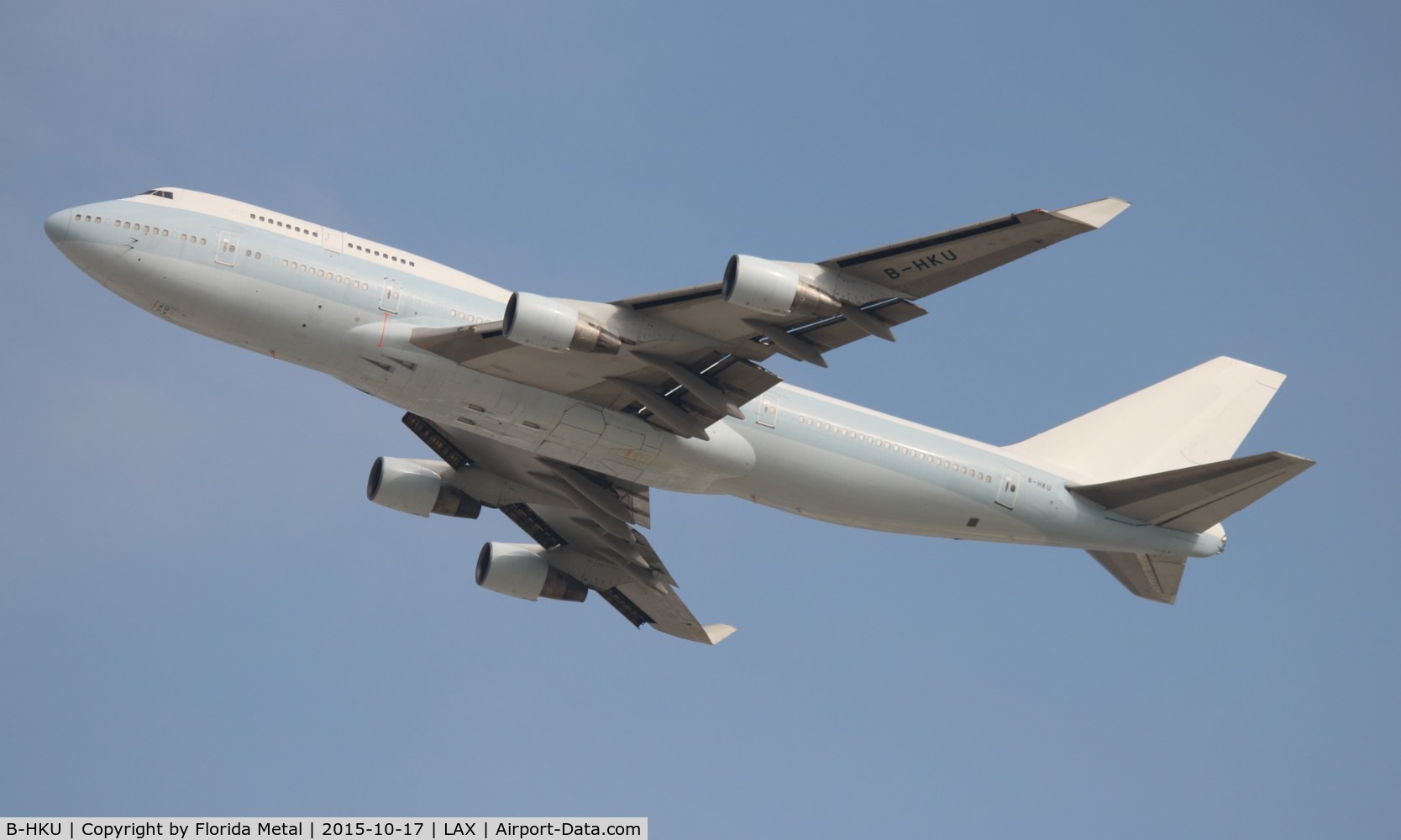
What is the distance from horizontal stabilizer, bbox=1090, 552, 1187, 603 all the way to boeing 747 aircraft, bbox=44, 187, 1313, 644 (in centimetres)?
7

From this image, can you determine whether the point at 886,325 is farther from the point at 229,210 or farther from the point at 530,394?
the point at 229,210

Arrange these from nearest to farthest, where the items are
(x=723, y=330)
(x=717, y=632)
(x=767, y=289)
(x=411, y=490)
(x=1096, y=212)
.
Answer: (x=1096, y=212) → (x=767, y=289) → (x=723, y=330) → (x=411, y=490) → (x=717, y=632)

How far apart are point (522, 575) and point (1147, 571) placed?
19.9m

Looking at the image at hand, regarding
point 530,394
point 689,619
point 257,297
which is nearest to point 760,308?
point 530,394

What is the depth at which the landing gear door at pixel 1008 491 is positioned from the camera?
3850 centimetres

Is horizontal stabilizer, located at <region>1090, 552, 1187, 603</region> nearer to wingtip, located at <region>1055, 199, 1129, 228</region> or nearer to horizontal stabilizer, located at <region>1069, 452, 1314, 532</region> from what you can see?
horizontal stabilizer, located at <region>1069, 452, 1314, 532</region>

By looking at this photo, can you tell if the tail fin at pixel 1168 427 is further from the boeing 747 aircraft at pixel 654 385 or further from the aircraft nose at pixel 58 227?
the aircraft nose at pixel 58 227

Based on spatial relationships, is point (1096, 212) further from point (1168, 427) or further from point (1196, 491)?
point (1168, 427)

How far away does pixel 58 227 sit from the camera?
1221 inches

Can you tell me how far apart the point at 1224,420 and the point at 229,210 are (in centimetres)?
3189

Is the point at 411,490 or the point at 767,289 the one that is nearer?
the point at 767,289

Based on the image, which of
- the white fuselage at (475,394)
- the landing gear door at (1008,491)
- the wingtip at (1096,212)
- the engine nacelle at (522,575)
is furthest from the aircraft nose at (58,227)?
the landing gear door at (1008,491)
